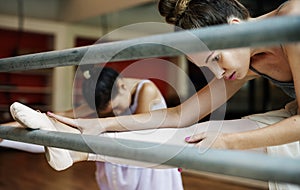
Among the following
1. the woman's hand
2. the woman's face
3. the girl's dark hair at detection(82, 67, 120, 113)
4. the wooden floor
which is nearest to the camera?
the woman's face

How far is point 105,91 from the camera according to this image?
1563mm

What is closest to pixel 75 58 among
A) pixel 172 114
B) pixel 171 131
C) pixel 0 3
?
pixel 171 131

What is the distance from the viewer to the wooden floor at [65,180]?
2.79 m

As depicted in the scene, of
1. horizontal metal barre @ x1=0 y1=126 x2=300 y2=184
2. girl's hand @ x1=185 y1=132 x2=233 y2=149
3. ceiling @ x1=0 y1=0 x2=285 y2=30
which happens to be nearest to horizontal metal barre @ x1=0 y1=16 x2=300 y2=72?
horizontal metal barre @ x1=0 y1=126 x2=300 y2=184

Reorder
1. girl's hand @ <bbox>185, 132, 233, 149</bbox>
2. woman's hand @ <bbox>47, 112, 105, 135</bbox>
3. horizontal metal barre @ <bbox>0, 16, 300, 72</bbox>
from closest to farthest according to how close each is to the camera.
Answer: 1. horizontal metal barre @ <bbox>0, 16, 300, 72</bbox>
2. girl's hand @ <bbox>185, 132, 233, 149</bbox>
3. woman's hand @ <bbox>47, 112, 105, 135</bbox>

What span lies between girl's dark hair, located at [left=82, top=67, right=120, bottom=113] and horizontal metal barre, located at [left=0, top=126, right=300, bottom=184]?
85 centimetres

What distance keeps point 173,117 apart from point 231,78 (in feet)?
0.97

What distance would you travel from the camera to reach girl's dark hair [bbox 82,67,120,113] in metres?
1.54

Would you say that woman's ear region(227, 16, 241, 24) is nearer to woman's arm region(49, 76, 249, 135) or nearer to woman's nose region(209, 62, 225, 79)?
woman's nose region(209, 62, 225, 79)

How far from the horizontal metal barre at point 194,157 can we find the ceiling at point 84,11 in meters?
3.20

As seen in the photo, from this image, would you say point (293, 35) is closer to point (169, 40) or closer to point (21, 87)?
point (169, 40)

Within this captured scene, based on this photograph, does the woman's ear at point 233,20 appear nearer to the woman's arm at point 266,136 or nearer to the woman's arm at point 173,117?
the woman's arm at point 266,136

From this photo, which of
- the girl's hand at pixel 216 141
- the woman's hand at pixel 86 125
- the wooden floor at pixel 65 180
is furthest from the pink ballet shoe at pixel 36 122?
the wooden floor at pixel 65 180

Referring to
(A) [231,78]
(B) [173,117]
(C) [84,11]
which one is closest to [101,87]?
(B) [173,117]
